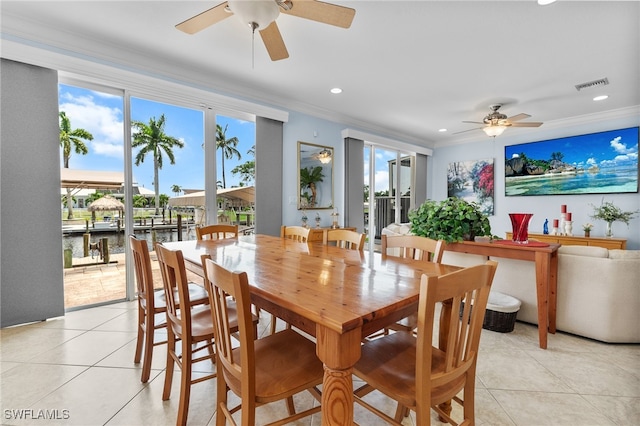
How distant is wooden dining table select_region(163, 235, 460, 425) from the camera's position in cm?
89

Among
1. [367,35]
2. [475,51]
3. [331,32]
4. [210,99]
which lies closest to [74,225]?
[210,99]

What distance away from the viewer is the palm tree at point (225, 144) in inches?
144

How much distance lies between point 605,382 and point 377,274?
1.69m

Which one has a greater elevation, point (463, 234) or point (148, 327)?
point (463, 234)

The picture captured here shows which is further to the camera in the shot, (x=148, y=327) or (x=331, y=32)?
(x=331, y=32)

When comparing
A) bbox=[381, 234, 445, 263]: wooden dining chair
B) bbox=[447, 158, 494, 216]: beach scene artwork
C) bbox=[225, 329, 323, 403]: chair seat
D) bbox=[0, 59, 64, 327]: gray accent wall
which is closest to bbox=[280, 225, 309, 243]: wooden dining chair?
bbox=[381, 234, 445, 263]: wooden dining chair

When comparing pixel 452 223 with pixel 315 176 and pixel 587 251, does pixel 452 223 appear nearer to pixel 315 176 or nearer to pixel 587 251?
pixel 587 251

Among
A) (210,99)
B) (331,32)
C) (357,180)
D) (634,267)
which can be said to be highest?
(331,32)

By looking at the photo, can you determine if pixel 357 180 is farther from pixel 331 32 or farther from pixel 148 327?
pixel 148 327

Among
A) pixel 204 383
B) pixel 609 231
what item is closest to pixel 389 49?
pixel 204 383

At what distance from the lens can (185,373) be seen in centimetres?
138
